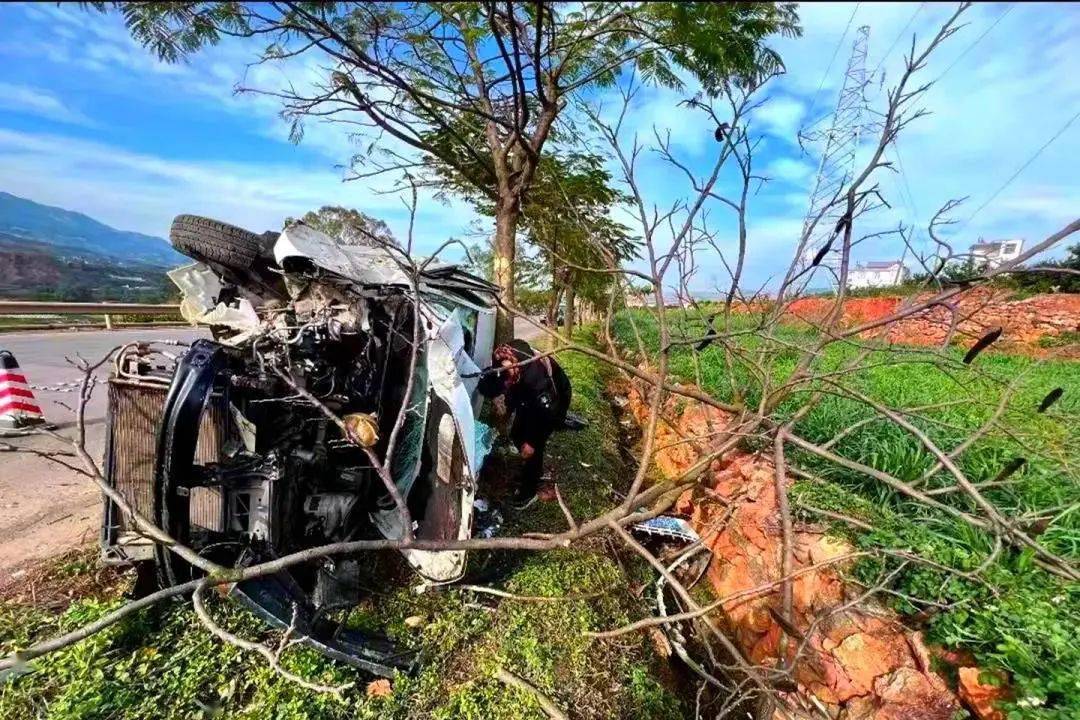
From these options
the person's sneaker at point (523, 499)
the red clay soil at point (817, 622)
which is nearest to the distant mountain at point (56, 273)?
the person's sneaker at point (523, 499)

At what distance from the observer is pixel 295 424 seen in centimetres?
329

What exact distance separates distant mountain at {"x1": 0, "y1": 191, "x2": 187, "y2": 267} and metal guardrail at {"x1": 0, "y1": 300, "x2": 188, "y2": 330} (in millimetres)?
1734

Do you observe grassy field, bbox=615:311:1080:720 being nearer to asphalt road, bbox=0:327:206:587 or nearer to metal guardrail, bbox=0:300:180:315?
asphalt road, bbox=0:327:206:587

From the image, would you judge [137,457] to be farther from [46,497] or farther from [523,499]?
[523,499]

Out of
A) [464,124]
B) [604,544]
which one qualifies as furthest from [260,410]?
[464,124]

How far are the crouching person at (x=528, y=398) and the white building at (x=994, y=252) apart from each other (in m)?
3.22

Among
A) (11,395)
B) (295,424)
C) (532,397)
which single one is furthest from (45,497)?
(532,397)

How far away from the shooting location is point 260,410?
317 cm

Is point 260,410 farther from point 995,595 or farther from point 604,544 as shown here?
point 995,595

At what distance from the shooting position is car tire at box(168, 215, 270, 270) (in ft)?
10.8

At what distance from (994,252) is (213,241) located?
184 inches

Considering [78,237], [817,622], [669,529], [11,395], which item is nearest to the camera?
[817,622]

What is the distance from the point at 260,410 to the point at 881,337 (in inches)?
160

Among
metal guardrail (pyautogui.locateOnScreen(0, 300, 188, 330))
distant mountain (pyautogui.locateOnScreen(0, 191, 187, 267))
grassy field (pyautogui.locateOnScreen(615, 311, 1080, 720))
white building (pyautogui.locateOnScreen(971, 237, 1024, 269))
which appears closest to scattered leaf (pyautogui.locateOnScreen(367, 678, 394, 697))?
grassy field (pyautogui.locateOnScreen(615, 311, 1080, 720))
